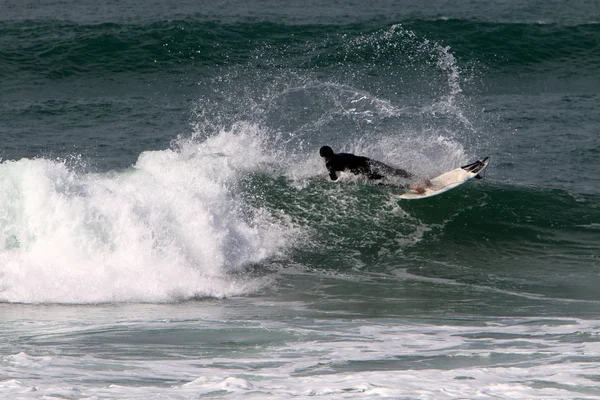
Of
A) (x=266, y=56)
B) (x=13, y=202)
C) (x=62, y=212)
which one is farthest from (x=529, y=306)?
(x=266, y=56)

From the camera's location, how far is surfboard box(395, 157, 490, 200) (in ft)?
43.3

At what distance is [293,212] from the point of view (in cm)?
1305

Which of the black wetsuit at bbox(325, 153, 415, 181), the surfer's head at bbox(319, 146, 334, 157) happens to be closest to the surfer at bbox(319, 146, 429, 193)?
the black wetsuit at bbox(325, 153, 415, 181)

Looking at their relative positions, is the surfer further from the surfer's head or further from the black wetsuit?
the surfer's head

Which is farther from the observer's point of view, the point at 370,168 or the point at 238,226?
the point at 370,168

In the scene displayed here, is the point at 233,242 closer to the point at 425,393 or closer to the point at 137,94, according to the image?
the point at 425,393

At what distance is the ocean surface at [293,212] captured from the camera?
6883 millimetres

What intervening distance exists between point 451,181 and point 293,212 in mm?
2405

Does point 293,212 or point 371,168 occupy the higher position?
point 371,168

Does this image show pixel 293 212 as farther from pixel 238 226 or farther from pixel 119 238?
pixel 119 238

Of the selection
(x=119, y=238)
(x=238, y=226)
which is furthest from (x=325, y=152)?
(x=119, y=238)

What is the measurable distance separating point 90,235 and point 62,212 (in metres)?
0.49

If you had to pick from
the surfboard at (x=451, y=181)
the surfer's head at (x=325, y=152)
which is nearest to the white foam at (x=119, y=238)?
the surfer's head at (x=325, y=152)

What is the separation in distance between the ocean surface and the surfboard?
196mm
